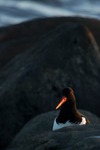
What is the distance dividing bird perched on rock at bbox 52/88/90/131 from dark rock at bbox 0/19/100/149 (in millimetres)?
1325

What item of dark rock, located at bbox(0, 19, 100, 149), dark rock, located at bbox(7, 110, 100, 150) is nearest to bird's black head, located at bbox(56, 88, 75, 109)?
dark rock, located at bbox(7, 110, 100, 150)

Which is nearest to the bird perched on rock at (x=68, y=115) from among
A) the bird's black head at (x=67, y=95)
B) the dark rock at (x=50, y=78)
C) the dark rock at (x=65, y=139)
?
the bird's black head at (x=67, y=95)

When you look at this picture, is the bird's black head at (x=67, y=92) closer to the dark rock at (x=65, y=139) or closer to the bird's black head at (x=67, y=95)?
the bird's black head at (x=67, y=95)

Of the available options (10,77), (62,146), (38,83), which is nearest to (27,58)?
(10,77)

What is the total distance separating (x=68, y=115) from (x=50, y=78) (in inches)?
67.4

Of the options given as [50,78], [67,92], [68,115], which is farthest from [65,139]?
[50,78]

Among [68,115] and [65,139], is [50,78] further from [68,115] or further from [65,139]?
[65,139]

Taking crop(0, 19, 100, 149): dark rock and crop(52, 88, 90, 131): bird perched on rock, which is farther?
crop(0, 19, 100, 149): dark rock

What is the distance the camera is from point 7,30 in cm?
1407

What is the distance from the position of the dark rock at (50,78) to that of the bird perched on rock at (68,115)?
1325mm

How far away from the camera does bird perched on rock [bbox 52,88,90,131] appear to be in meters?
5.79

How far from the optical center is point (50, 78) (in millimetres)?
7539

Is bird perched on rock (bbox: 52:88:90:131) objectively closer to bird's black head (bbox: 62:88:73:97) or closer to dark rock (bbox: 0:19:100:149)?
bird's black head (bbox: 62:88:73:97)

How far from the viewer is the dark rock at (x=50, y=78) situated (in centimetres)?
735
